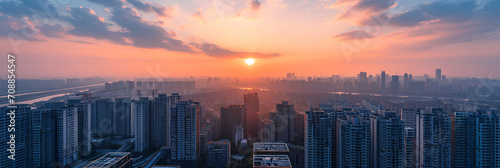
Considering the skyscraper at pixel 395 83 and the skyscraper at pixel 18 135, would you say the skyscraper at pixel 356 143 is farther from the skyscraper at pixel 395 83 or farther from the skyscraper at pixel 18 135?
the skyscraper at pixel 395 83

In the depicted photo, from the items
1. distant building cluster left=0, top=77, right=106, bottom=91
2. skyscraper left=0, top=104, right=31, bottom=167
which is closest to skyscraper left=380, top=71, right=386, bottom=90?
distant building cluster left=0, top=77, right=106, bottom=91

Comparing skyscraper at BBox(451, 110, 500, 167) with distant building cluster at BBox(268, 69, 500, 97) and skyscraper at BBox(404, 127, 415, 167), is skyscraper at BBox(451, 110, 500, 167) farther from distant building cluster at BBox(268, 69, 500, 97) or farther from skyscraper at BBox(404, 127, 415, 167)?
distant building cluster at BBox(268, 69, 500, 97)

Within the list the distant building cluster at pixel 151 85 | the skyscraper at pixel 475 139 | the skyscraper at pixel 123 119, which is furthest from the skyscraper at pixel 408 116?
the distant building cluster at pixel 151 85

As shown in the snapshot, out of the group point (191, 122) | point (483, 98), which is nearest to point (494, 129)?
point (191, 122)

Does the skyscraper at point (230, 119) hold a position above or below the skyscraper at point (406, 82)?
below

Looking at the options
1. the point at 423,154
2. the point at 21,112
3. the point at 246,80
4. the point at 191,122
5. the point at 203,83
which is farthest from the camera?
the point at 246,80

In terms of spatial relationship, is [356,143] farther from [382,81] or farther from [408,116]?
[382,81]

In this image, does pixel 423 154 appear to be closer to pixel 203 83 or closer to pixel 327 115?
pixel 327 115

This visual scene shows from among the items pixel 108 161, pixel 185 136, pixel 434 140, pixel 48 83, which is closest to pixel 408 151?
pixel 434 140
